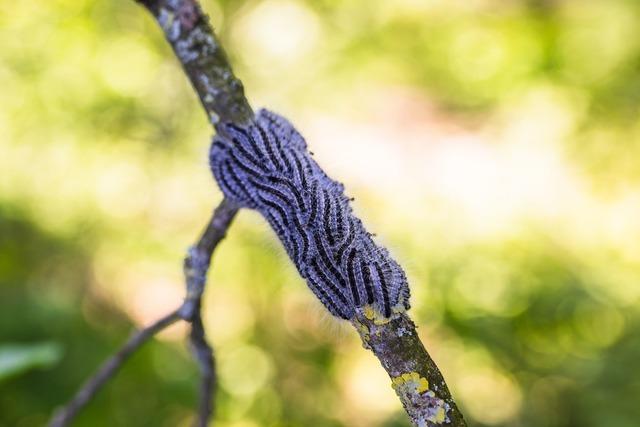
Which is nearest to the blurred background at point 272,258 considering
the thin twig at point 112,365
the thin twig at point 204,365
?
the thin twig at point 112,365

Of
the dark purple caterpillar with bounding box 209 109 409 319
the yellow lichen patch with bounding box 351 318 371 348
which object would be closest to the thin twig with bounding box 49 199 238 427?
the dark purple caterpillar with bounding box 209 109 409 319

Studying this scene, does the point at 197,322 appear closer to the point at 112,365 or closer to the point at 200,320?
the point at 200,320

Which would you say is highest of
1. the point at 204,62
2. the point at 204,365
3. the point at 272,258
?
the point at 272,258

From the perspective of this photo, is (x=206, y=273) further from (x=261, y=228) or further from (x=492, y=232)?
(x=492, y=232)

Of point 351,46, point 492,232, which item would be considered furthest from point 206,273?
point 351,46

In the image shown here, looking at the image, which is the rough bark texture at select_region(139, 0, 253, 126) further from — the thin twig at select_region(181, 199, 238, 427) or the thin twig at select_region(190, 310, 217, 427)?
the thin twig at select_region(190, 310, 217, 427)

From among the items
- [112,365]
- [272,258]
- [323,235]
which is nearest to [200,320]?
[112,365]
